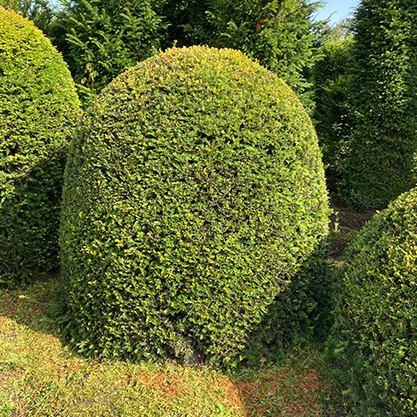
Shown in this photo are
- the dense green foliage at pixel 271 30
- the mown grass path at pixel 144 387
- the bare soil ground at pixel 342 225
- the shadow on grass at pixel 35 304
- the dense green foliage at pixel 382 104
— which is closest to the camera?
the mown grass path at pixel 144 387

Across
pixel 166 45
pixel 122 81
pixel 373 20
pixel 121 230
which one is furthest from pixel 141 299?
pixel 373 20

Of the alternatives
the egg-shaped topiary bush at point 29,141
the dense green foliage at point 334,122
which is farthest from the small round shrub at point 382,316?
the dense green foliage at point 334,122

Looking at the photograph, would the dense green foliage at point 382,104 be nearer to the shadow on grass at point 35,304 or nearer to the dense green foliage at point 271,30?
the dense green foliage at point 271,30

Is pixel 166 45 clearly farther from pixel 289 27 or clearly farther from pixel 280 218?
pixel 280 218

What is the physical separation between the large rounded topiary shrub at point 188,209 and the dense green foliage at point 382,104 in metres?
4.31

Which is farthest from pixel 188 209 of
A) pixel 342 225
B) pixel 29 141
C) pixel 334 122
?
pixel 334 122

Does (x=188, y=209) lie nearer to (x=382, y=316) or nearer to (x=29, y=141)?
(x=382, y=316)

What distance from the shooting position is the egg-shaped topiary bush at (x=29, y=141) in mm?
4133

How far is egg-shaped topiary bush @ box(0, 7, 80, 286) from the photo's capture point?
13.6 feet

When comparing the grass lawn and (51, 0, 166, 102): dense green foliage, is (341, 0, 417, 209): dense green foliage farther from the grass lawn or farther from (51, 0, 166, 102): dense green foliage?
the grass lawn

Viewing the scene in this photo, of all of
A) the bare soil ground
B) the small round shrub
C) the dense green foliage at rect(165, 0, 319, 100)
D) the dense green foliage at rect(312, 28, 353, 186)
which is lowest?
the bare soil ground

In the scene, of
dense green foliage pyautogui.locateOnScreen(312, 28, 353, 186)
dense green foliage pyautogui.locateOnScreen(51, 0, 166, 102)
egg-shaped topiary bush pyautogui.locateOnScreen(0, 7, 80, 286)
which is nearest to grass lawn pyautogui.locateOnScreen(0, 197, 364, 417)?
egg-shaped topiary bush pyautogui.locateOnScreen(0, 7, 80, 286)

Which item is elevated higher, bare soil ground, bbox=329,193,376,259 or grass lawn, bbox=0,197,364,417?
bare soil ground, bbox=329,193,376,259

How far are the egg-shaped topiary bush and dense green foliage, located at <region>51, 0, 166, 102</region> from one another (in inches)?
35.6
